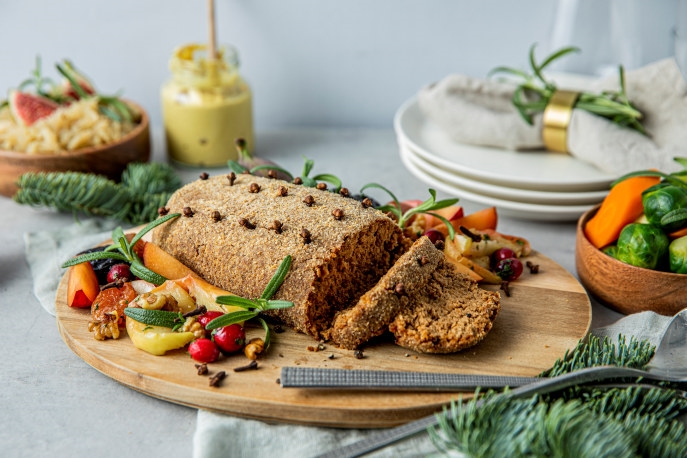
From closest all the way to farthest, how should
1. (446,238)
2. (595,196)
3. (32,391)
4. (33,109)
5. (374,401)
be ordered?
(374,401) < (32,391) < (446,238) < (595,196) < (33,109)

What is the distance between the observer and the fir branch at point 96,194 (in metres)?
3.90

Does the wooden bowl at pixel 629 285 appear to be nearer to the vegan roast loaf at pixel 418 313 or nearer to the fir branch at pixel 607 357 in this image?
→ the fir branch at pixel 607 357

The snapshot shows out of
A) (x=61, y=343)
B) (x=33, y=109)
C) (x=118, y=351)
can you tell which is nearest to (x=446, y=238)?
(x=118, y=351)

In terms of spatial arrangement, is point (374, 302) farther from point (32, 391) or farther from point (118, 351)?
point (32, 391)

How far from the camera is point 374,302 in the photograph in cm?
276

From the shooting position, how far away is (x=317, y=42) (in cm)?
528

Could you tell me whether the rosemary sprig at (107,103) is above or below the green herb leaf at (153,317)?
above

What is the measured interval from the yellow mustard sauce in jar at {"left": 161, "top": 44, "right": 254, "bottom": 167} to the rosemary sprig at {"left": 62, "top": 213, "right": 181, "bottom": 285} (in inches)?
61.6

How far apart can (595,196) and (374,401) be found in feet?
6.88

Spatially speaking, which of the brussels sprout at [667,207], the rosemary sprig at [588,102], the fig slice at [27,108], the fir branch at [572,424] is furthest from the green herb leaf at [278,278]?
the fig slice at [27,108]

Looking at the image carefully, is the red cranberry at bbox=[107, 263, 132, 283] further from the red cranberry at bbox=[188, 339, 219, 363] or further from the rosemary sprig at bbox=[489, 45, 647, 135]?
the rosemary sprig at bbox=[489, 45, 647, 135]

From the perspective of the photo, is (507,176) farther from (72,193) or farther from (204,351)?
(72,193)

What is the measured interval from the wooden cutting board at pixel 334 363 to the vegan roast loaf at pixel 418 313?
84 millimetres

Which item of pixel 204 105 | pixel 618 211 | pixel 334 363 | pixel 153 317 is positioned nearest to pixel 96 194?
pixel 204 105
